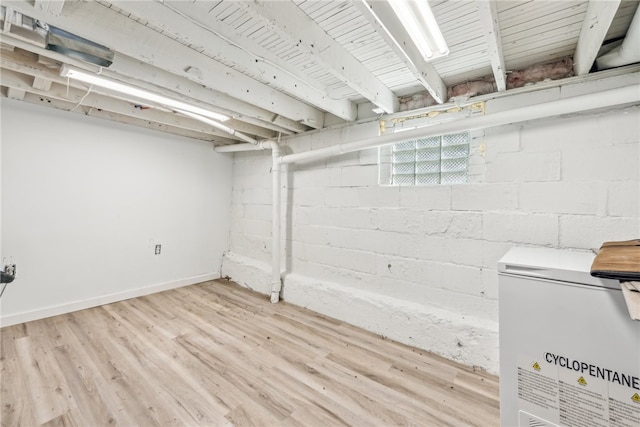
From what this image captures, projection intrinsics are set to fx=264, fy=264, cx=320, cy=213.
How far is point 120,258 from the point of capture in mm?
3213

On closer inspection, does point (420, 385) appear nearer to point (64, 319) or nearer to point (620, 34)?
point (620, 34)

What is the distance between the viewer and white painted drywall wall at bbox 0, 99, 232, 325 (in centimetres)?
256

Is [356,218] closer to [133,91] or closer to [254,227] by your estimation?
[254,227]

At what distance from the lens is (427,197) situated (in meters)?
2.30

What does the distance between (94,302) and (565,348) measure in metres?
4.10

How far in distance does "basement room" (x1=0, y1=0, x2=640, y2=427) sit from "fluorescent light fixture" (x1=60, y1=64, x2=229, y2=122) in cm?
3

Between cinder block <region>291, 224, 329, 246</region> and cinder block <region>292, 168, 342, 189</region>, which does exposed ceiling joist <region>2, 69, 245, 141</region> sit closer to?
cinder block <region>292, 168, 342, 189</region>

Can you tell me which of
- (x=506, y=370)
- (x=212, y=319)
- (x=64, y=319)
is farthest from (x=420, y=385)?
(x=64, y=319)

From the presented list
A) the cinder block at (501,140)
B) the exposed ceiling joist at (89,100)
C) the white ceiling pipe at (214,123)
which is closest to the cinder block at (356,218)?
the cinder block at (501,140)

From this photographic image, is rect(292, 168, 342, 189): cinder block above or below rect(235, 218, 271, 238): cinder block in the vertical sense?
above

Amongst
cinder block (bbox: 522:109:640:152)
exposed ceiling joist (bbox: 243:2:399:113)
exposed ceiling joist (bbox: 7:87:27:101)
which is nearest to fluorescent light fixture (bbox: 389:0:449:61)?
exposed ceiling joist (bbox: 243:2:399:113)

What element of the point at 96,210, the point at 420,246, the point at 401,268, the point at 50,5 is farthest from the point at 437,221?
the point at 96,210

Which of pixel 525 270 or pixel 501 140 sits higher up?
pixel 501 140

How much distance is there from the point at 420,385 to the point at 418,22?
7.16 ft
